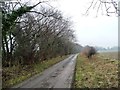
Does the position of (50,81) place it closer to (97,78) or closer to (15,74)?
(97,78)

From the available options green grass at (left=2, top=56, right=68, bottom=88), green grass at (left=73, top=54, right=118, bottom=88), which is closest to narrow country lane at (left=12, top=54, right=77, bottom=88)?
green grass at (left=73, top=54, right=118, bottom=88)

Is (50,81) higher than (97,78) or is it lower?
lower

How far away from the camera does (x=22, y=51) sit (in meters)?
34.0

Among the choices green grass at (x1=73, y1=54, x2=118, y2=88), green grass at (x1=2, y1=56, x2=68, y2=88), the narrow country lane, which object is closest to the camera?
green grass at (x1=73, y1=54, x2=118, y2=88)

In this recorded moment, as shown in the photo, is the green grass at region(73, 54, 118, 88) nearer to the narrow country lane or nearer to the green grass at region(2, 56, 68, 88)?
the narrow country lane

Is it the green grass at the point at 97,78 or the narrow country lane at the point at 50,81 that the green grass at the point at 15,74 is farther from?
the green grass at the point at 97,78

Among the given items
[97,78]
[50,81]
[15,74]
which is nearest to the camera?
[50,81]

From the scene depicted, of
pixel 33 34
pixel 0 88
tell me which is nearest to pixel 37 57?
pixel 33 34

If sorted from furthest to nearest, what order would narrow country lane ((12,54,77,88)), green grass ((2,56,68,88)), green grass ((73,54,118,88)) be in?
green grass ((2,56,68,88)), narrow country lane ((12,54,77,88)), green grass ((73,54,118,88))

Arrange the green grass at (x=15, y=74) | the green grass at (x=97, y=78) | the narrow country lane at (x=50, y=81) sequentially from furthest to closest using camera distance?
1. the green grass at (x=15, y=74)
2. the narrow country lane at (x=50, y=81)
3. the green grass at (x=97, y=78)

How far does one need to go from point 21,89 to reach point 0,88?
5.30 ft

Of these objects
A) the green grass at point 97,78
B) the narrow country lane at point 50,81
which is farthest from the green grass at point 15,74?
the green grass at point 97,78

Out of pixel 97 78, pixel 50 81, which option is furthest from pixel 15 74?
pixel 97 78

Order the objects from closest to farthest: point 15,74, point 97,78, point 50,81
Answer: point 50,81 < point 97,78 < point 15,74
